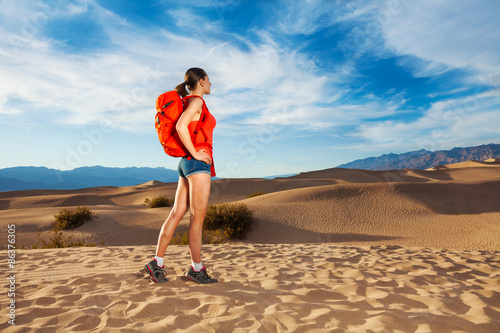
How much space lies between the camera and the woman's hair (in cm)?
358

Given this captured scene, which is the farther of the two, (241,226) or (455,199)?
(455,199)

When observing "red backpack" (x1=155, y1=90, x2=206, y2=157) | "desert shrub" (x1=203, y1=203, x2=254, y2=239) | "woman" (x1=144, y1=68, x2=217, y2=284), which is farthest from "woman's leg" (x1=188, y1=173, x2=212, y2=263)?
"desert shrub" (x1=203, y1=203, x2=254, y2=239)

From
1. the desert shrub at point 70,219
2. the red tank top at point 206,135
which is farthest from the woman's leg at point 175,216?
the desert shrub at point 70,219

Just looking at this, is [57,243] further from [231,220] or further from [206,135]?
[206,135]

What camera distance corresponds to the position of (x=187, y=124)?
320 cm

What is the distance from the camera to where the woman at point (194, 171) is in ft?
10.8

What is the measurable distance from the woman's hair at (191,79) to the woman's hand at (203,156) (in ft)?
2.64

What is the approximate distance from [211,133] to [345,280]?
102 inches

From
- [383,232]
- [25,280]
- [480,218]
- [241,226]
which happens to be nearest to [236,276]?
[25,280]

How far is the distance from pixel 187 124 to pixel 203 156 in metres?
0.39

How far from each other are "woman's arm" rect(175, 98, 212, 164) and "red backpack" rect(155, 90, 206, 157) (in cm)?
13

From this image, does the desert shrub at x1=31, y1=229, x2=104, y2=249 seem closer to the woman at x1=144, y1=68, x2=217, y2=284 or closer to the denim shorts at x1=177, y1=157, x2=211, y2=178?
the woman at x1=144, y1=68, x2=217, y2=284

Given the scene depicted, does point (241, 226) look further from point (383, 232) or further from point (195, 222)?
point (195, 222)

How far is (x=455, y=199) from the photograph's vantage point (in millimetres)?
15164
